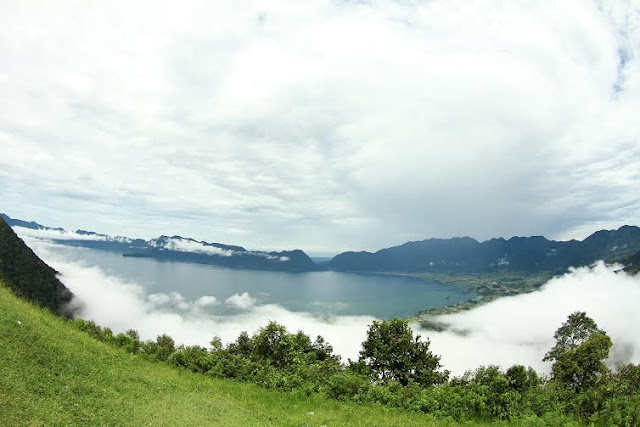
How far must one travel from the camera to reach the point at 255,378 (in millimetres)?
16312

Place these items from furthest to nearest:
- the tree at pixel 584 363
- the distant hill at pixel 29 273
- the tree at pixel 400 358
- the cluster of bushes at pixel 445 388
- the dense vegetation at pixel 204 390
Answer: the distant hill at pixel 29 273 → the tree at pixel 584 363 → the tree at pixel 400 358 → the cluster of bushes at pixel 445 388 → the dense vegetation at pixel 204 390

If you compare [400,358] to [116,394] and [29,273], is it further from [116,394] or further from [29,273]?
[29,273]

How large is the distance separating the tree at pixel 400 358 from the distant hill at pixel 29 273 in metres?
103

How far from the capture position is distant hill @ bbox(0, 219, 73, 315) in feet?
338

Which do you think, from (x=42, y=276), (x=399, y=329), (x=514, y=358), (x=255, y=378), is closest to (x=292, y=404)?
(x=255, y=378)

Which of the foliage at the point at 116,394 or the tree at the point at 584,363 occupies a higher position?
the foliage at the point at 116,394

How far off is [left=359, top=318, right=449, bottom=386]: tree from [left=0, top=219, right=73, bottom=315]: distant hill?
4051 inches

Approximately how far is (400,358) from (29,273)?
124 metres

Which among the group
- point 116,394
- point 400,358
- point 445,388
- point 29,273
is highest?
point 116,394

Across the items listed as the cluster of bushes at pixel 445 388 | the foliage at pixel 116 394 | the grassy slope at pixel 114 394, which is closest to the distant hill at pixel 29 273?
the cluster of bushes at pixel 445 388

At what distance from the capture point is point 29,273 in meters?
111

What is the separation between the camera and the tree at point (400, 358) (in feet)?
93.1

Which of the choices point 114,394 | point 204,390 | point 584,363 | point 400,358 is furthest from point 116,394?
point 584,363

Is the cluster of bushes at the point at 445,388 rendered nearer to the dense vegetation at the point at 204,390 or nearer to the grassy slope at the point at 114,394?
the dense vegetation at the point at 204,390
